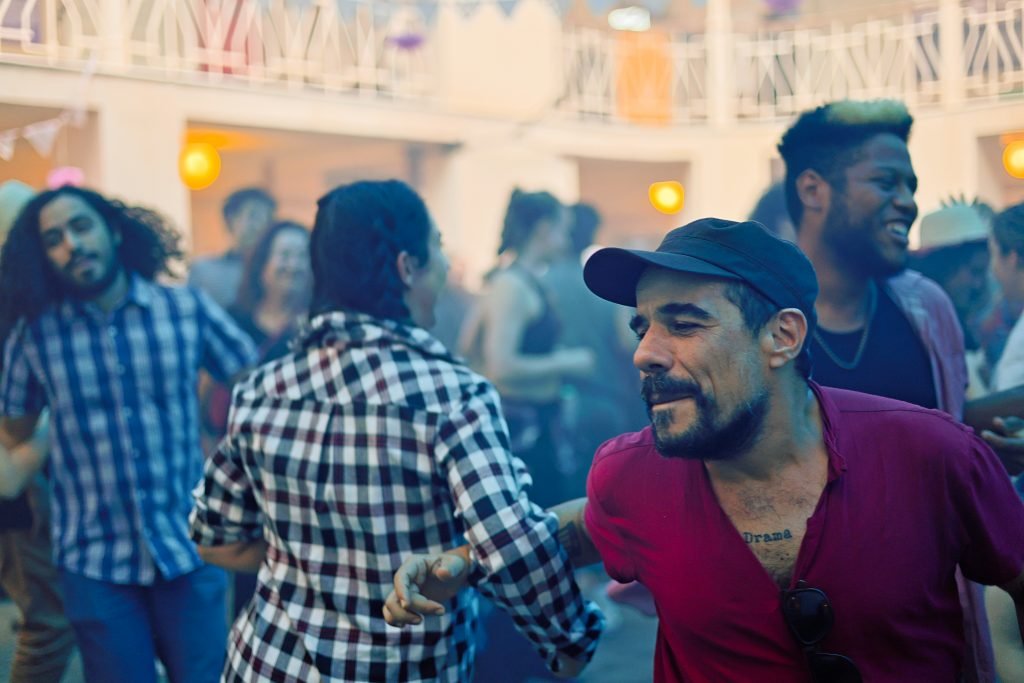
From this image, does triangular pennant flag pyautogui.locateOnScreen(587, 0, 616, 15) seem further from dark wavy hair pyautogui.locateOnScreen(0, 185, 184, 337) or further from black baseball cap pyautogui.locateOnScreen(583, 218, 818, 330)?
black baseball cap pyautogui.locateOnScreen(583, 218, 818, 330)

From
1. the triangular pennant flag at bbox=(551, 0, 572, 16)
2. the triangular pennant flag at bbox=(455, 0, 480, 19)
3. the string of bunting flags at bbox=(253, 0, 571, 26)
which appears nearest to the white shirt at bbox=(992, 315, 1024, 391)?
the string of bunting flags at bbox=(253, 0, 571, 26)

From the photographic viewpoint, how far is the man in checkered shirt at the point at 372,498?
217cm

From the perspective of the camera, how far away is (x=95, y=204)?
333 cm

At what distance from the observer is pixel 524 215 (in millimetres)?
4984

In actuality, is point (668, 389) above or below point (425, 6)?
below

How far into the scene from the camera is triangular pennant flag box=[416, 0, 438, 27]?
9200 mm

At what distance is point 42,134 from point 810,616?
3567 millimetres

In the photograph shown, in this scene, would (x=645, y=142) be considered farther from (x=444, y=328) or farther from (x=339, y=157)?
(x=444, y=328)

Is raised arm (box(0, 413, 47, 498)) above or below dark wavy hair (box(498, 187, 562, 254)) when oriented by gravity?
below

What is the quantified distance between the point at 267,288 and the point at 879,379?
2941 mm

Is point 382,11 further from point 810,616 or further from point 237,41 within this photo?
point 810,616

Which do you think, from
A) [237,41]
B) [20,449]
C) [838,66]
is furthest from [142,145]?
[838,66]

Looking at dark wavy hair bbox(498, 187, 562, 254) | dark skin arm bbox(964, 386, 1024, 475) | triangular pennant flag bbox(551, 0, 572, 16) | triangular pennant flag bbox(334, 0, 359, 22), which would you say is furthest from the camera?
triangular pennant flag bbox(551, 0, 572, 16)

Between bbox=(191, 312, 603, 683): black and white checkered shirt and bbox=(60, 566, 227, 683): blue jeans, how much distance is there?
84 centimetres
